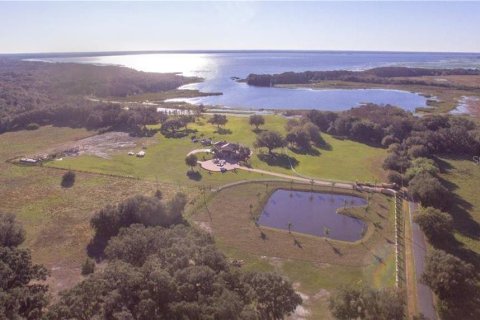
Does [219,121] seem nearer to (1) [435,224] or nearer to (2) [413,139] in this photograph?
(2) [413,139]

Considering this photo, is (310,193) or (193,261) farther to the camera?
(310,193)

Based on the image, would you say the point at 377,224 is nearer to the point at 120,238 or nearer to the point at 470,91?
the point at 120,238

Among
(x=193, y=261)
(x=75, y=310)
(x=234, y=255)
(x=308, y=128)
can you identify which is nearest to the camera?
(x=75, y=310)

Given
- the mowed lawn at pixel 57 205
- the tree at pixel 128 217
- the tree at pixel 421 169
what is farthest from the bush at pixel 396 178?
the tree at pixel 128 217

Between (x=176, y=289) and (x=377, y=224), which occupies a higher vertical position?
(x=176, y=289)

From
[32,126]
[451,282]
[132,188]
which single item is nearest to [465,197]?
[451,282]

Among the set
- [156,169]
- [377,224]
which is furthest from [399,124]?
[156,169]

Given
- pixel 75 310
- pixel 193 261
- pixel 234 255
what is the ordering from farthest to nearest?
pixel 234 255, pixel 193 261, pixel 75 310
